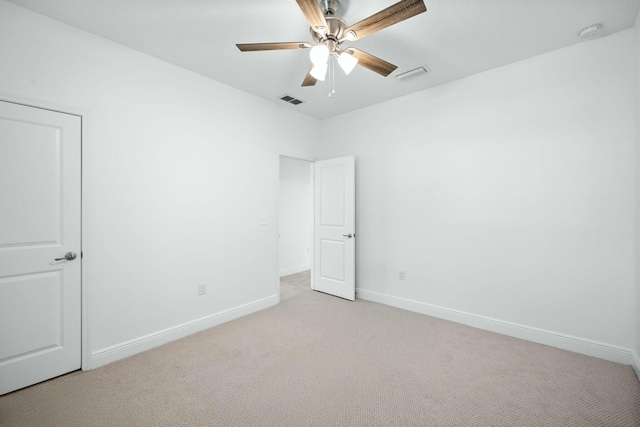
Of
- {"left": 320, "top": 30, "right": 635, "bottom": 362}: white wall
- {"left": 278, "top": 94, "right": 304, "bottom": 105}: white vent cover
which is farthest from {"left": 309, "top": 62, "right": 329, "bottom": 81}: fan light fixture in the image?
{"left": 320, "top": 30, "right": 635, "bottom": 362}: white wall

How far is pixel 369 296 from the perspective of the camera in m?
4.04

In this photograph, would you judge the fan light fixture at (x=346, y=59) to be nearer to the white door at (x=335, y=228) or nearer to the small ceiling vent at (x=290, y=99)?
the small ceiling vent at (x=290, y=99)

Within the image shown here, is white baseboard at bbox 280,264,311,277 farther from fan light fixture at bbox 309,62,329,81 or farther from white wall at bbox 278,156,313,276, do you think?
fan light fixture at bbox 309,62,329,81

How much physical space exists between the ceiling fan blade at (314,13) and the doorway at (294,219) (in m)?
3.61

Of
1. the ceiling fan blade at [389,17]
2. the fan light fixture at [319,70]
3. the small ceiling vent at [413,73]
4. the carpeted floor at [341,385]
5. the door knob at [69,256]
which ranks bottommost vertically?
the carpeted floor at [341,385]

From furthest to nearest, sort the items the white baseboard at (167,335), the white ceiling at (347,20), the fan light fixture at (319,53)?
1. the white baseboard at (167,335)
2. the white ceiling at (347,20)
3. the fan light fixture at (319,53)

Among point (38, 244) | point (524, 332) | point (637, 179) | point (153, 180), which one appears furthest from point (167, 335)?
point (637, 179)

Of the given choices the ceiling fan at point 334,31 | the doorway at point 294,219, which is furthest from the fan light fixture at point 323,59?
the doorway at point 294,219

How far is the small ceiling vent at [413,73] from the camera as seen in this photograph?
2.97 metres

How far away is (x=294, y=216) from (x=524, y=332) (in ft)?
13.5

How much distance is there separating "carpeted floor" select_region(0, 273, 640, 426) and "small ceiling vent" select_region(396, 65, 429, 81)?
2.75m

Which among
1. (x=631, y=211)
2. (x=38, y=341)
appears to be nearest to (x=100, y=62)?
(x=38, y=341)

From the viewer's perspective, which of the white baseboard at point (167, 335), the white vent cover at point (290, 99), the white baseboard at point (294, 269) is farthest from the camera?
the white baseboard at point (294, 269)

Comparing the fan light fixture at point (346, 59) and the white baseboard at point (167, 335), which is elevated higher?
the fan light fixture at point (346, 59)
